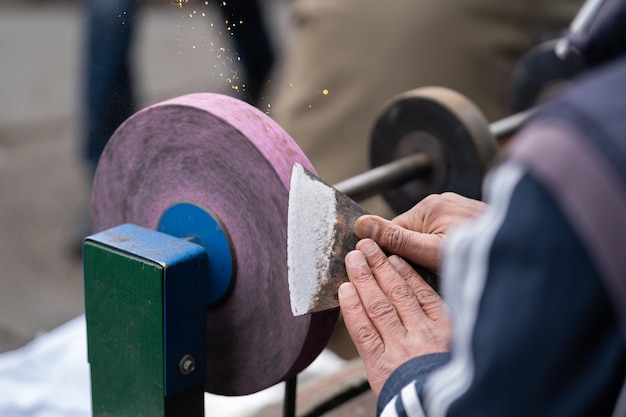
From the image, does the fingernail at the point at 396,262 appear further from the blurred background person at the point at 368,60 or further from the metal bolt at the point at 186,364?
the blurred background person at the point at 368,60

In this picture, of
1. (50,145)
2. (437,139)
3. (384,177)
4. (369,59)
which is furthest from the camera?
(50,145)

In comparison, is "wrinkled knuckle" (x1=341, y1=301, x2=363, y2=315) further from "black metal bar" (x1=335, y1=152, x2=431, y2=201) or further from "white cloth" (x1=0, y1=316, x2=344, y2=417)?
"white cloth" (x1=0, y1=316, x2=344, y2=417)

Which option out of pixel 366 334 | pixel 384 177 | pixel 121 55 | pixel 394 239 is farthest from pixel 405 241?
pixel 384 177

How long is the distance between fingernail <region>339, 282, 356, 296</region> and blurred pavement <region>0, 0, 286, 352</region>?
334mm

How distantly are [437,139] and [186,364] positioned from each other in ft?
2.98

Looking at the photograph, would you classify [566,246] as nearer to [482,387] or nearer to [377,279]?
[482,387]

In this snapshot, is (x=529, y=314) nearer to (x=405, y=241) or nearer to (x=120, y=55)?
(x=405, y=241)

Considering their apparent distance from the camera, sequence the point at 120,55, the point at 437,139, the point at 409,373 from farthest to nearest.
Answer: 1. the point at 437,139
2. the point at 120,55
3. the point at 409,373

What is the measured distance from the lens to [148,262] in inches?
38.8

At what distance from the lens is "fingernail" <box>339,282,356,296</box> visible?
88 cm

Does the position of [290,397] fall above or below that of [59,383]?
above

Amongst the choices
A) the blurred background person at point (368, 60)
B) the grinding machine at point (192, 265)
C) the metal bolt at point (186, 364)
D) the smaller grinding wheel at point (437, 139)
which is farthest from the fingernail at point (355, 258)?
the blurred background person at point (368, 60)

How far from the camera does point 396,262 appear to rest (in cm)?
91

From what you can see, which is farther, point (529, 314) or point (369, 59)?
point (369, 59)
